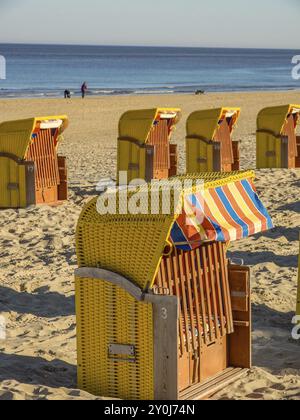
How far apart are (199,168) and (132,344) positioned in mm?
8662

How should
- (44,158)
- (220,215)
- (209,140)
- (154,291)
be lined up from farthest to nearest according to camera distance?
1. (209,140)
2. (44,158)
3. (220,215)
4. (154,291)

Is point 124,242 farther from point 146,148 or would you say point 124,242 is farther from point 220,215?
point 146,148

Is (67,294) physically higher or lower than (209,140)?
lower

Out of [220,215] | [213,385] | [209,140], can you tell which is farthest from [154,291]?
[209,140]

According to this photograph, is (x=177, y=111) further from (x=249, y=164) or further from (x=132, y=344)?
(x=132, y=344)

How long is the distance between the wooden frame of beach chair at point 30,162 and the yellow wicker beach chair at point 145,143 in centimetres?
131

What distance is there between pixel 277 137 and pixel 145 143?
2868mm

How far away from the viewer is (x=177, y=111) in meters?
13.5

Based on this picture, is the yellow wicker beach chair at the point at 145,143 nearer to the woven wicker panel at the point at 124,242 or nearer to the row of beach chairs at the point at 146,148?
the row of beach chairs at the point at 146,148

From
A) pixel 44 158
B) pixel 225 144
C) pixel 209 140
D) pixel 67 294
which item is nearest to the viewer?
pixel 67 294

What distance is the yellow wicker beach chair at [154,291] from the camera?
5.20 meters

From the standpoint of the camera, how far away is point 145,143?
1310cm

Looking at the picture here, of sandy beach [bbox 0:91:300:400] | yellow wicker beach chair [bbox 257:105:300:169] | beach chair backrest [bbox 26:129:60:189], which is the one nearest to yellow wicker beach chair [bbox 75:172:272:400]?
sandy beach [bbox 0:91:300:400]
